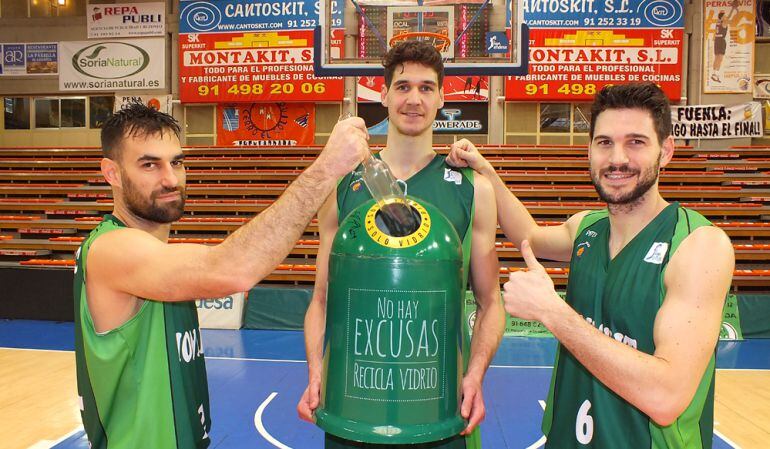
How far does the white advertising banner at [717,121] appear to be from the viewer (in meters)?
14.0

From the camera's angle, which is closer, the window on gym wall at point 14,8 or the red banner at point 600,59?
the red banner at point 600,59

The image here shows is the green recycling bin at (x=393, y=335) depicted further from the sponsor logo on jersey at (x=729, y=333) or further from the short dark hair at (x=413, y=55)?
the sponsor logo on jersey at (x=729, y=333)

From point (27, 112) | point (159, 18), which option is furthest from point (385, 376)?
point (27, 112)

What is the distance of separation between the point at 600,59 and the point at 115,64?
41.5 ft

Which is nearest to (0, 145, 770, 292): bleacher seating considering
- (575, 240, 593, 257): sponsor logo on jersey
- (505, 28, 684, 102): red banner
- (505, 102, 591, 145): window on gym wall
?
(505, 102, 591, 145): window on gym wall

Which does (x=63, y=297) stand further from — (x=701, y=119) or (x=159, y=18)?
(x=701, y=119)

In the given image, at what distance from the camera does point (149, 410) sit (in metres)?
2.14

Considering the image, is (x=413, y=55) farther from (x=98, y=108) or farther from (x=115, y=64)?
(x=98, y=108)

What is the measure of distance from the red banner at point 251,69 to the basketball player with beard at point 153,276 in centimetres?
1279

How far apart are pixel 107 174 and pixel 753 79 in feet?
53.9

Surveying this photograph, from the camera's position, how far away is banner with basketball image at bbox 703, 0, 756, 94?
46.8 ft

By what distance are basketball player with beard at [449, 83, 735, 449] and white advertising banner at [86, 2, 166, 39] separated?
15786 mm

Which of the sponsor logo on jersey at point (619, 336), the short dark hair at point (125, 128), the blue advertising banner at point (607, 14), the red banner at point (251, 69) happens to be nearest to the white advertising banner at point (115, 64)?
the red banner at point (251, 69)

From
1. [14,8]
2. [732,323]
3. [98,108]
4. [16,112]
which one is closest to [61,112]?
[98,108]
